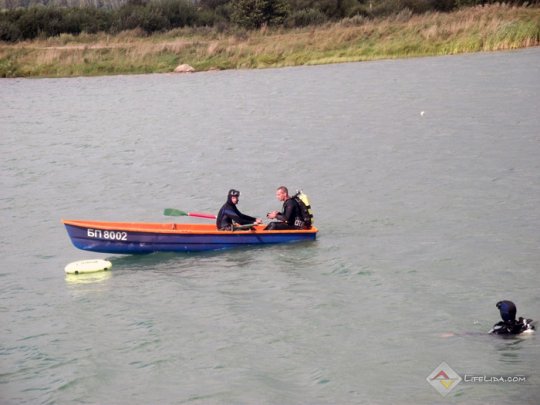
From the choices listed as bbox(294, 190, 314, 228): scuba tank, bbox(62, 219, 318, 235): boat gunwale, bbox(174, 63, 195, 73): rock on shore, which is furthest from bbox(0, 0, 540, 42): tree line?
bbox(62, 219, 318, 235): boat gunwale

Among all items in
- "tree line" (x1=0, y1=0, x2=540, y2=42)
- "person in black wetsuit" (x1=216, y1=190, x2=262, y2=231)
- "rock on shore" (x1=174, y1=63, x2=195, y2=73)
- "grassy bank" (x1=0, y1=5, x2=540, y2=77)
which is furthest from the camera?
"tree line" (x1=0, y1=0, x2=540, y2=42)

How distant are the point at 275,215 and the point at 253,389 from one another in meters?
6.67

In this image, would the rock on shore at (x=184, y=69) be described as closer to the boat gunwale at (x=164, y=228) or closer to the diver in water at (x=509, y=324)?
the boat gunwale at (x=164, y=228)

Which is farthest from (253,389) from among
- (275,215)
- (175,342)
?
(275,215)

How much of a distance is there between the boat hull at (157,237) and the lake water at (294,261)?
21 cm

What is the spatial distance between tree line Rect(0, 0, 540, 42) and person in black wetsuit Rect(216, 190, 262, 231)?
132 feet

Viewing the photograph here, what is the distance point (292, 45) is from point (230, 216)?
3256 centimetres

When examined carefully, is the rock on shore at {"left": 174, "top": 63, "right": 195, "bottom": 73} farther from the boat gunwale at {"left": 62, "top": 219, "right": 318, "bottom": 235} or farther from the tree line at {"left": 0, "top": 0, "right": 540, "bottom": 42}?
the boat gunwale at {"left": 62, "top": 219, "right": 318, "bottom": 235}

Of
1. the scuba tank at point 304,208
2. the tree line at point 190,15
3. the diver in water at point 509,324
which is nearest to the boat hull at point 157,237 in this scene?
the scuba tank at point 304,208

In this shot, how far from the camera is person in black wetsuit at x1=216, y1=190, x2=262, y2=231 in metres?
17.5

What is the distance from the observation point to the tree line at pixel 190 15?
5784 centimetres

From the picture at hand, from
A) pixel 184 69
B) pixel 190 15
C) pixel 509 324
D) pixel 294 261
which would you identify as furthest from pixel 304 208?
pixel 190 15

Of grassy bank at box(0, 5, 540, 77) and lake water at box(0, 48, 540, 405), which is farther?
grassy bank at box(0, 5, 540, 77)

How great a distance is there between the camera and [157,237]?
57.6ft
